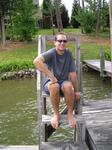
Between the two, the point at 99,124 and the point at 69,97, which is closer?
the point at 69,97

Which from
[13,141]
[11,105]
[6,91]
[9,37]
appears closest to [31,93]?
[6,91]

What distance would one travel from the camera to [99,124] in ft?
29.7

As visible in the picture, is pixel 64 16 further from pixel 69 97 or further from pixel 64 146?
pixel 69 97

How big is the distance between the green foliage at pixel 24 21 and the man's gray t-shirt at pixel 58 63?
21.9 metres

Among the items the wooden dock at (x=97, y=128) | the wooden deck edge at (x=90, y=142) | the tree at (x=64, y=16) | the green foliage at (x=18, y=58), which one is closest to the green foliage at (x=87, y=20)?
the green foliage at (x=18, y=58)

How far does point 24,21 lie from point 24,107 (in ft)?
52.0

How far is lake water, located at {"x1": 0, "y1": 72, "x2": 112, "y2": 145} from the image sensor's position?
988cm

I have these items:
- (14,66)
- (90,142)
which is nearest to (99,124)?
(90,142)

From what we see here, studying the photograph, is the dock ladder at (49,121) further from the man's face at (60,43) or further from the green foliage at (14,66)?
the green foliage at (14,66)

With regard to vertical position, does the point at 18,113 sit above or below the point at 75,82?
below

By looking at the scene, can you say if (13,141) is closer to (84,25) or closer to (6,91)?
(6,91)

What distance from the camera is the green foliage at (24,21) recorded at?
93.7 feet

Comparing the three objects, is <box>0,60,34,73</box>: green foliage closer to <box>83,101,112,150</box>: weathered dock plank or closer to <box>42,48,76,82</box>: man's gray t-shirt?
<box>83,101,112,150</box>: weathered dock plank

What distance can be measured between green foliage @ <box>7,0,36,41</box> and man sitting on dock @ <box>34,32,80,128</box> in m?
21.9
